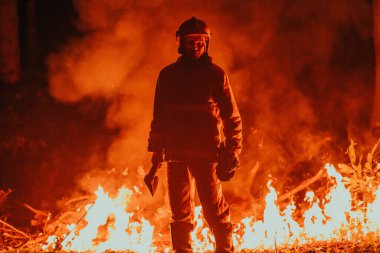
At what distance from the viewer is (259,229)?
257 inches

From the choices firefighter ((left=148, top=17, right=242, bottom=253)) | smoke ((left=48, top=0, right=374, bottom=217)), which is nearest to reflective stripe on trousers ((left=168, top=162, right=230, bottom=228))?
firefighter ((left=148, top=17, right=242, bottom=253))

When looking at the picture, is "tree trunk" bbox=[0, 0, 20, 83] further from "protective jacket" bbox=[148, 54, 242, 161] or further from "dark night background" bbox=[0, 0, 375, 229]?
"protective jacket" bbox=[148, 54, 242, 161]

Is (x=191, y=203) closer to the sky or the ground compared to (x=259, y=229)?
closer to the sky

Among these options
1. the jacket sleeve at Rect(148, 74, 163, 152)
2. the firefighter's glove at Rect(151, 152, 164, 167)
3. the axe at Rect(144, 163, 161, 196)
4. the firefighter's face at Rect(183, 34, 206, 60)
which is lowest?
the axe at Rect(144, 163, 161, 196)

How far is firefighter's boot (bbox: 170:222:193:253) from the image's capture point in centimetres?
558

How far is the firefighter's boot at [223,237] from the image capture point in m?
5.52

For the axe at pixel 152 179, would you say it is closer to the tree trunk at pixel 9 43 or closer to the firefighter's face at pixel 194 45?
the firefighter's face at pixel 194 45

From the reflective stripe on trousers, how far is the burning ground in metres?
1.80

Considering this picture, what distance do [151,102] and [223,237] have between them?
3653 millimetres

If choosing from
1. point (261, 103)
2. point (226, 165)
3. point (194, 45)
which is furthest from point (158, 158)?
point (261, 103)

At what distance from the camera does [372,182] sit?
22.6 feet

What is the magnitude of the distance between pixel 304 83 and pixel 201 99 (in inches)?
202

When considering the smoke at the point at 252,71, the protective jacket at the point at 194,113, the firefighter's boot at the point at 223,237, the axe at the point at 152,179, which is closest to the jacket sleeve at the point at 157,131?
the protective jacket at the point at 194,113

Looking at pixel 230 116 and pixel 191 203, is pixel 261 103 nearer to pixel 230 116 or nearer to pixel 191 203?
pixel 230 116
